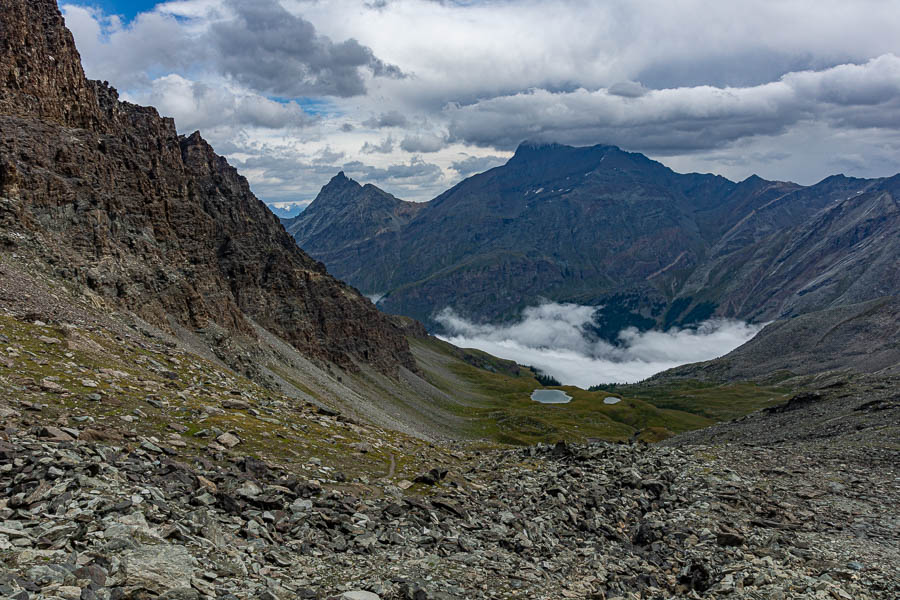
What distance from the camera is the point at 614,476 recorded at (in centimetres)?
3825

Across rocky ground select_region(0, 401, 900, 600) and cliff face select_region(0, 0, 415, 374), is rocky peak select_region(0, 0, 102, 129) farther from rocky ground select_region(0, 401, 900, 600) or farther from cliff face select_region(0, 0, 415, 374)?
rocky ground select_region(0, 401, 900, 600)

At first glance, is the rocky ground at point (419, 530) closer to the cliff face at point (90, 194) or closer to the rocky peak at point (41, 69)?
the cliff face at point (90, 194)

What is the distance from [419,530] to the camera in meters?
26.6

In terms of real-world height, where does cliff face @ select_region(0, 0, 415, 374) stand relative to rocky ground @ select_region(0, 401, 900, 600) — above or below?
above

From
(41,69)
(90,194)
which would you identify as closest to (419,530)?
(90,194)

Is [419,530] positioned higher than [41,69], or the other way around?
[41,69]

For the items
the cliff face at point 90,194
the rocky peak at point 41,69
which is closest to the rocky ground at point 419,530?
the cliff face at point 90,194

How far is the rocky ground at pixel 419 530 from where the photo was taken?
689 inches

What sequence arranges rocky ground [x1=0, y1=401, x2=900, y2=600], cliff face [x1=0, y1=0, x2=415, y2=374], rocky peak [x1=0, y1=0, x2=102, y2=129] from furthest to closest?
rocky peak [x1=0, y1=0, x2=102, y2=129] → cliff face [x1=0, y1=0, x2=415, y2=374] → rocky ground [x1=0, y1=401, x2=900, y2=600]

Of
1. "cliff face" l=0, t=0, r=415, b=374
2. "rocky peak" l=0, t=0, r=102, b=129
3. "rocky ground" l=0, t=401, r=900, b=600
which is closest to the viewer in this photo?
"rocky ground" l=0, t=401, r=900, b=600

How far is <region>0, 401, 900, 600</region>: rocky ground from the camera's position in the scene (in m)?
17.5

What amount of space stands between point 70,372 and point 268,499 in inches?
705

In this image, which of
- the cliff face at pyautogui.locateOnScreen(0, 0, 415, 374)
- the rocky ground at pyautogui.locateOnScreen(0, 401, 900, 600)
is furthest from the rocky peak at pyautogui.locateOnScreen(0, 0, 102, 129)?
the rocky ground at pyautogui.locateOnScreen(0, 401, 900, 600)

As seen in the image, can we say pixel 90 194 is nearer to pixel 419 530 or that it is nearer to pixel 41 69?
pixel 41 69
